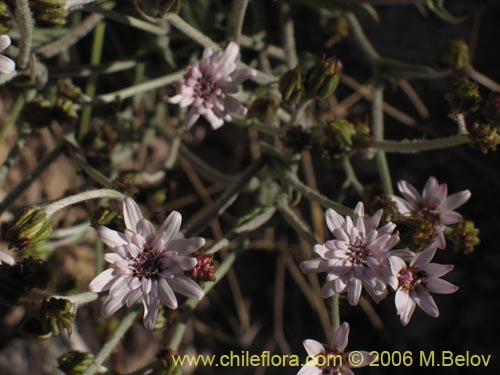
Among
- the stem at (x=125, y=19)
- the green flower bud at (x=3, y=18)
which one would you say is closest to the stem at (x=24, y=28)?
the green flower bud at (x=3, y=18)

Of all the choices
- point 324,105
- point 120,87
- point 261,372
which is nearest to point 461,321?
point 261,372

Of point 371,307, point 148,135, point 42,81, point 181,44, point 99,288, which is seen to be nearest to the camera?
point 99,288

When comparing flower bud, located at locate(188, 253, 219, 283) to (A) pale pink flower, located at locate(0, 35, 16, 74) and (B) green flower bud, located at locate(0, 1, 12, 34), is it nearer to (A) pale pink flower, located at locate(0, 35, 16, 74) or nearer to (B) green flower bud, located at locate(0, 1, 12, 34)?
(A) pale pink flower, located at locate(0, 35, 16, 74)

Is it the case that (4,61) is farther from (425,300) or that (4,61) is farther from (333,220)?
(425,300)

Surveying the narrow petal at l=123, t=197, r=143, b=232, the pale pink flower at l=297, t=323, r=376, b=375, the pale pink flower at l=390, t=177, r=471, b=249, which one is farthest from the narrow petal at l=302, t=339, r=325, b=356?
the narrow petal at l=123, t=197, r=143, b=232

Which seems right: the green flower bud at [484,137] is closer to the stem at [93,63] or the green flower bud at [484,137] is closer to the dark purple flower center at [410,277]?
the dark purple flower center at [410,277]

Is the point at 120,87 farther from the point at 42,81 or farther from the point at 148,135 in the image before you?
the point at 42,81
